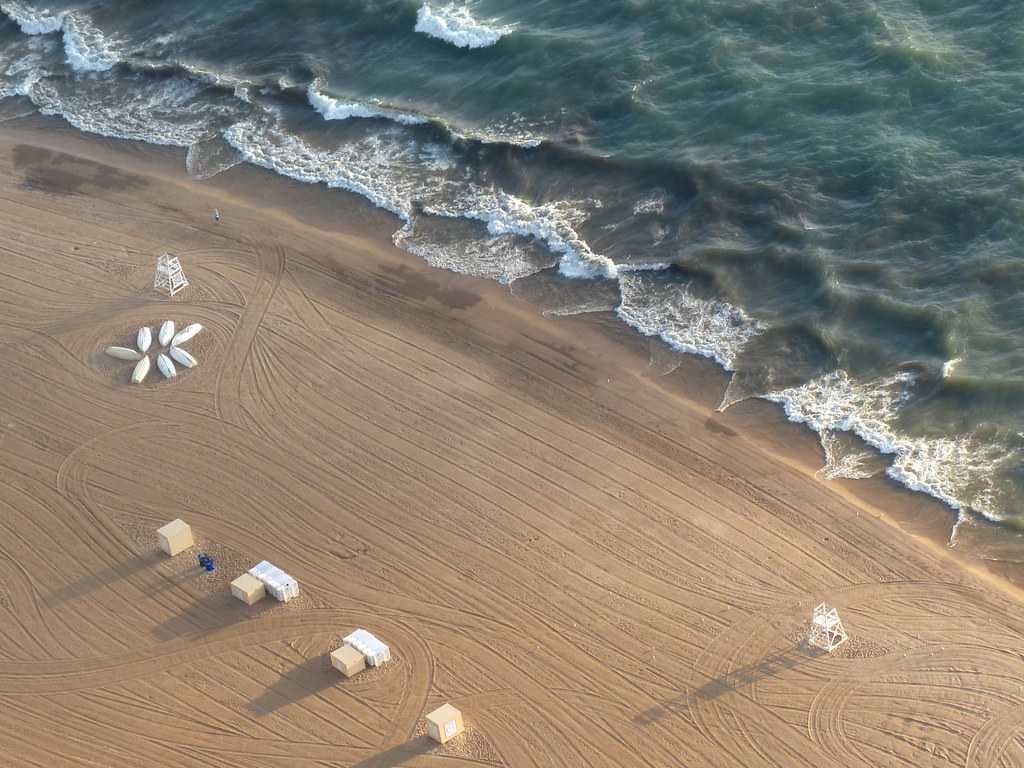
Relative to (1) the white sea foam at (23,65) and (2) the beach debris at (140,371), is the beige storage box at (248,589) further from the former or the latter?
(1) the white sea foam at (23,65)

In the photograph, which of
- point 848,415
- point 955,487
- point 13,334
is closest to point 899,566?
point 955,487

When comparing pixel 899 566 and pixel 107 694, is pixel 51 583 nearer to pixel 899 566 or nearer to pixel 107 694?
pixel 107 694

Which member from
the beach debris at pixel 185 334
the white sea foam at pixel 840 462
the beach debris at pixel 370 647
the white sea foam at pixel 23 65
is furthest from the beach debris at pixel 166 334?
the white sea foam at pixel 840 462

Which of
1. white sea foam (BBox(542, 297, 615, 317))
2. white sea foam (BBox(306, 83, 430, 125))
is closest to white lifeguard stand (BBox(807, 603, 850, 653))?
white sea foam (BBox(542, 297, 615, 317))

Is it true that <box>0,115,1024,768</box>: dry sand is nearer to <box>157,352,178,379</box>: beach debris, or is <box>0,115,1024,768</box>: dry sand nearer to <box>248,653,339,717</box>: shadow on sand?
<box>248,653,339,717</box>: shadow on sand

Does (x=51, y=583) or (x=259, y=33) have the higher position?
(x=259, y=33)
